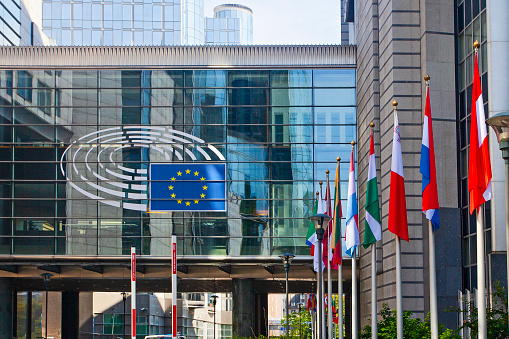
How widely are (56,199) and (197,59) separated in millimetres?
12460

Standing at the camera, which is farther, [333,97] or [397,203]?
[333,97]

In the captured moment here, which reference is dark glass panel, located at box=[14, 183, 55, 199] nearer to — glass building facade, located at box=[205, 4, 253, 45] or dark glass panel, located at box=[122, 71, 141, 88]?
dark glass panel, located at box=[122, 71, 141, 88]

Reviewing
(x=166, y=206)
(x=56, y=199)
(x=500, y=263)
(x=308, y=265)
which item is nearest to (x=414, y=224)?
(x=500, y=263)

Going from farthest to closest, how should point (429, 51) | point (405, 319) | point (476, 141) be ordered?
point (429, 51) → point (405, 319) → point (476, 141)

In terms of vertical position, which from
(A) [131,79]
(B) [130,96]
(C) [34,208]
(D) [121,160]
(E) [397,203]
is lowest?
(E) [397,203]

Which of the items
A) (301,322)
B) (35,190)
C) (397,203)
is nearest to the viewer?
(397,203)

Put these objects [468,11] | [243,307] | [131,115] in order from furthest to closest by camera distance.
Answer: [243,307] < [131,115] < [468,11]

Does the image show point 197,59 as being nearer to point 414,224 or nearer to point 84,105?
point 84,105

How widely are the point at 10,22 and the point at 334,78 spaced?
3705 cm

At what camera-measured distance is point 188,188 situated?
2023 inches

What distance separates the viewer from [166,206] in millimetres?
51281

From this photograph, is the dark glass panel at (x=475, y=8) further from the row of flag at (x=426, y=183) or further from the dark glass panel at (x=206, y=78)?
the dark glass panel at (x=206, y=78)

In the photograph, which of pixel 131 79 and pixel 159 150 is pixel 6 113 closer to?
pixel 131 79

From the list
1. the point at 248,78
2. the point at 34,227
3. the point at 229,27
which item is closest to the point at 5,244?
the point at 34,227
